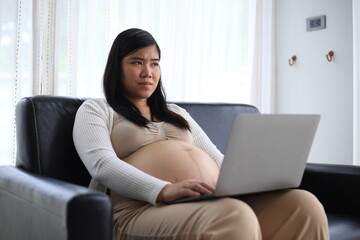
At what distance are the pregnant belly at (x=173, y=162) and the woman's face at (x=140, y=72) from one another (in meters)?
0.25

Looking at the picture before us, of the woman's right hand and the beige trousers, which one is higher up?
the woman's right hand

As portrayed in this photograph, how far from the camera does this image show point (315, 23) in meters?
3.25

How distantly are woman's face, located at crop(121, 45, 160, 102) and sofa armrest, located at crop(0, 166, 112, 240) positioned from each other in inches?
19.2

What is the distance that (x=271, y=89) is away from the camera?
3.49 meters

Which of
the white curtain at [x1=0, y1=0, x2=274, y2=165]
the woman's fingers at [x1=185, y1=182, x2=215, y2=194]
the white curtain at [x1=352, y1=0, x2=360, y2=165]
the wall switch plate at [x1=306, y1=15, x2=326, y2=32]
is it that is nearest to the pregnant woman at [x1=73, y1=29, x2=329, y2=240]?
the woman's fingers at [x1=185, y1=182, x2=215, y2=194]

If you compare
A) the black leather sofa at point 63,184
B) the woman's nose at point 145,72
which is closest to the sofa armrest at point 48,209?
the black leather sofa at point 63,184

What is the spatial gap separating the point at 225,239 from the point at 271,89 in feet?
8.18

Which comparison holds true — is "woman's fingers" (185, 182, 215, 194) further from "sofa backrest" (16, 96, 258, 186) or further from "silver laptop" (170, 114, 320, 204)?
"sofa backrest" (16, 96, 258, 186)

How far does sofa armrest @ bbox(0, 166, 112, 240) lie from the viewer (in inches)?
40.9

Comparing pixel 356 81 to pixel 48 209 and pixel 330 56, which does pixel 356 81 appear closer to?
pixel 330 56

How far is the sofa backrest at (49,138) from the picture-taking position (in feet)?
5.04

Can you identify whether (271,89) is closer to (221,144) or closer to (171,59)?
(171,59)

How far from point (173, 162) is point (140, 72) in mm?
395

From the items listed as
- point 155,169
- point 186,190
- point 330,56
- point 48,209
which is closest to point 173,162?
point 155,169
